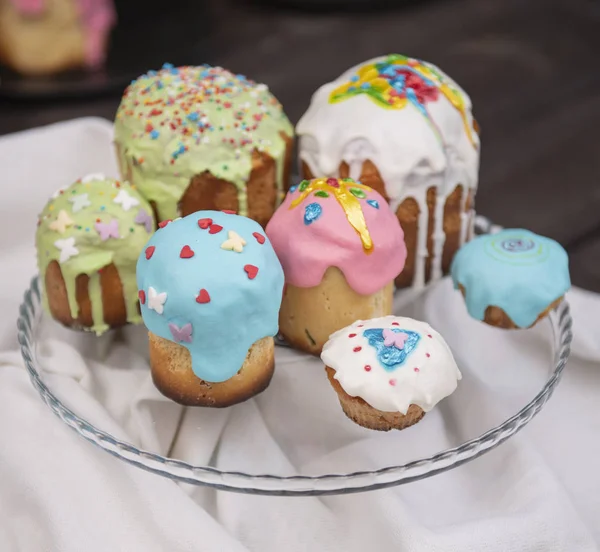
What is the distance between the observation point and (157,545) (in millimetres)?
966

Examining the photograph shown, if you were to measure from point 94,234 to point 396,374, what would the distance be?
41 cm

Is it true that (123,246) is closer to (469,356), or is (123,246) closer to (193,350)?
(193,350)

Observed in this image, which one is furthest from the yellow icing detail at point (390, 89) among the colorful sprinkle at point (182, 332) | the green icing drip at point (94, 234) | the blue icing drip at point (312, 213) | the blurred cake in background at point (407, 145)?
the colorful sprinkle at point (182, 332)

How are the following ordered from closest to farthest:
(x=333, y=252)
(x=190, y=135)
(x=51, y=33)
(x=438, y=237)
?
(x=333, y=252) < (x=190, y=135) < (x=438, y=237) < (x=51, y=33)

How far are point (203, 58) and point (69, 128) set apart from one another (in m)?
0.74

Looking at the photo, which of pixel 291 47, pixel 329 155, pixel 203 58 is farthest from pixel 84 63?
pixel 329 155

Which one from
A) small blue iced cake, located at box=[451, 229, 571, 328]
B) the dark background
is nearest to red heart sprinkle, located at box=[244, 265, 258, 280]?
small blue iced cake, located at box=[451, 229, 571, 328]

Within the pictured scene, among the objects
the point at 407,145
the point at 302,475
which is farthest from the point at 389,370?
the point at 407,145

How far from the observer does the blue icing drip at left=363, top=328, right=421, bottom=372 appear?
98cm

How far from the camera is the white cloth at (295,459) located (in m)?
0.98

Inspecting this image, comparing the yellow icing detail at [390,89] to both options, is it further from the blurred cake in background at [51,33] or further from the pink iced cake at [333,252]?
the blurred cake in background at [51,33]

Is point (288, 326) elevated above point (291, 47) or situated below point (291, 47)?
above

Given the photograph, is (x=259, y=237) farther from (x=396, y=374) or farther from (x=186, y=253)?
(x=396, y=374)

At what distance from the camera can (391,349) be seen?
0.99 metres
